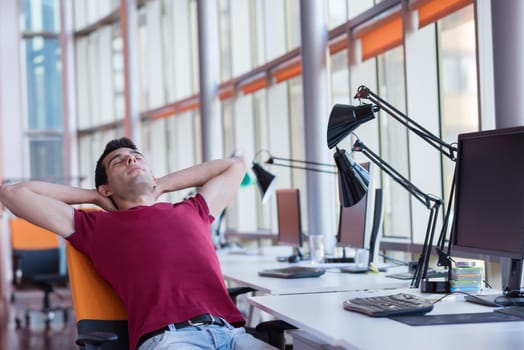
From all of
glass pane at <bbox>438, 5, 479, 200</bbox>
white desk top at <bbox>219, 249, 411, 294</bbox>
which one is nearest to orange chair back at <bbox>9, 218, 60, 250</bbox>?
white desk top at <bbox>219, 249, 411, 294</bbox>

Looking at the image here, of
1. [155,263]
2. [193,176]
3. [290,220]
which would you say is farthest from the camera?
[290,220]

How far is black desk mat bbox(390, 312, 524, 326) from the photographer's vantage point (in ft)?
6.59

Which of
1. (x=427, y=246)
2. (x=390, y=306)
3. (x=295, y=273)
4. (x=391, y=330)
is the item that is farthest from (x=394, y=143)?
(x=391, y=330)

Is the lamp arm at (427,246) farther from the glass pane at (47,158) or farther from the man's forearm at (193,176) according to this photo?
the glass pane at (47,158)

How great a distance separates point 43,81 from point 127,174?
1086 centimetres

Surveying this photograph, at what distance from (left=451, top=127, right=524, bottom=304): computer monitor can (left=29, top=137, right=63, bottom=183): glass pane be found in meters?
11.3

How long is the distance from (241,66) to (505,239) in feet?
21.7

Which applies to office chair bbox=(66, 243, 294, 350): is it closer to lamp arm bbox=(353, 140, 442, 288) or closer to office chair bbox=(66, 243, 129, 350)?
office chair bbox=(66, 243, 129, 350)

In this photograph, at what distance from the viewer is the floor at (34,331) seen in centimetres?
629

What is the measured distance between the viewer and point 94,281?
8.56ft

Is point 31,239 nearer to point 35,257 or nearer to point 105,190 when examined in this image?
point 35,257

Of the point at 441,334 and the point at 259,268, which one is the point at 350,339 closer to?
the point at 441,334

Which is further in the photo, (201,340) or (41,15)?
(41,15)

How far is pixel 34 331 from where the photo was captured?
281 inches
